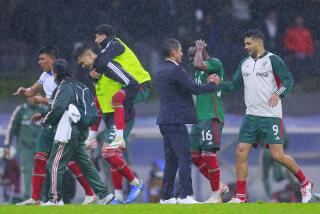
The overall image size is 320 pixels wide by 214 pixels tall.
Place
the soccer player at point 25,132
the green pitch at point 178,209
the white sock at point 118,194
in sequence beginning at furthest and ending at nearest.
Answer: the soccer player at point 25,132 → the white sock at point 118,194 → the green pitch at point 178,209

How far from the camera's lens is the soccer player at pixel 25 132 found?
1591 centimetres

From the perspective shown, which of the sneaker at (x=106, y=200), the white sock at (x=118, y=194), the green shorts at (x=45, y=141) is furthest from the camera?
the white sock at (x=118, y=194)

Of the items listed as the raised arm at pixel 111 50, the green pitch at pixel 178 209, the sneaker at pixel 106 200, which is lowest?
the green pitch at pixel 178 209

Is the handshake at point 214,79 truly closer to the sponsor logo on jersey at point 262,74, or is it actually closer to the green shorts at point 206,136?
the sponsor logo on jersey at point 262,74

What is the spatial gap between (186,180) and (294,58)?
5.86 m

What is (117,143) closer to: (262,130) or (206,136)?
(206,136)

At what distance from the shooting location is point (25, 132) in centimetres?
1603

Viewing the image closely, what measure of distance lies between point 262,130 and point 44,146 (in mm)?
2102

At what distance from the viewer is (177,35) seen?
57.7 ft

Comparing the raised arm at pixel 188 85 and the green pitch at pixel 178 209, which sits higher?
the raised arm at pixel 188 85

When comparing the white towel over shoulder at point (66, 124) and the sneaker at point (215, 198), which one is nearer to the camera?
the white towel over shoulder at point (66, 124)

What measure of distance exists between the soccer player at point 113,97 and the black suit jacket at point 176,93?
39 centimetres

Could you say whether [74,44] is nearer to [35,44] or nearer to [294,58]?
[35,44]

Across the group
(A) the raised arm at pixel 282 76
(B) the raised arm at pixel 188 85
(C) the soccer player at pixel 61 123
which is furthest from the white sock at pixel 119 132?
(A) the raised arm at pixel 282 76
